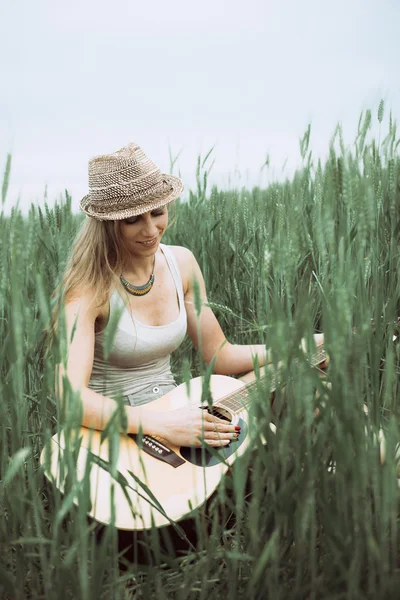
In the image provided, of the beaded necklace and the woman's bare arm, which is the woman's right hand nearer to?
the woman's bare arm

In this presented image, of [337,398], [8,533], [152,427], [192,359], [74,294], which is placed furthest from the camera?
→ [192,359]

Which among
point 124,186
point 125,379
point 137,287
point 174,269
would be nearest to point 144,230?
point 124,186

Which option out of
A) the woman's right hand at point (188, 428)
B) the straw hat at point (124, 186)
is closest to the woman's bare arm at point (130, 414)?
the woman's right hand at point (188, 428)

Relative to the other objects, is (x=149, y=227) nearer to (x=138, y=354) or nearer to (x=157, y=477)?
(x=138, y=354)

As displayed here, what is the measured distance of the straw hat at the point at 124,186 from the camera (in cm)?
190

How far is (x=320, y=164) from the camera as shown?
204cm

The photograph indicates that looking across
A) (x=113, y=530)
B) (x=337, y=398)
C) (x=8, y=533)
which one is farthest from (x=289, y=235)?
(x=8, y=533)

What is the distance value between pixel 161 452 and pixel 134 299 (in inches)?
24.5

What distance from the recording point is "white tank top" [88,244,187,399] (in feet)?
6.76

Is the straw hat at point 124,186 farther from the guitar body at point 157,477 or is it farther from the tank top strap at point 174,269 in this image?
the guitar body at point 157,477

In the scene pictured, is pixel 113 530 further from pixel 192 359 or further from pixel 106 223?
pixel 192 359

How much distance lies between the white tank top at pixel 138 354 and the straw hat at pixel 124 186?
339 millimetres

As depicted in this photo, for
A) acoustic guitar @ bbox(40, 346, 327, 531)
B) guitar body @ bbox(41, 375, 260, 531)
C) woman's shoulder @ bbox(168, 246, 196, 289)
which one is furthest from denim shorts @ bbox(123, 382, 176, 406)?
woman's shoulder @ bbox(168, 246, 196, 289)

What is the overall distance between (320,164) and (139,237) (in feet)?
2.17
